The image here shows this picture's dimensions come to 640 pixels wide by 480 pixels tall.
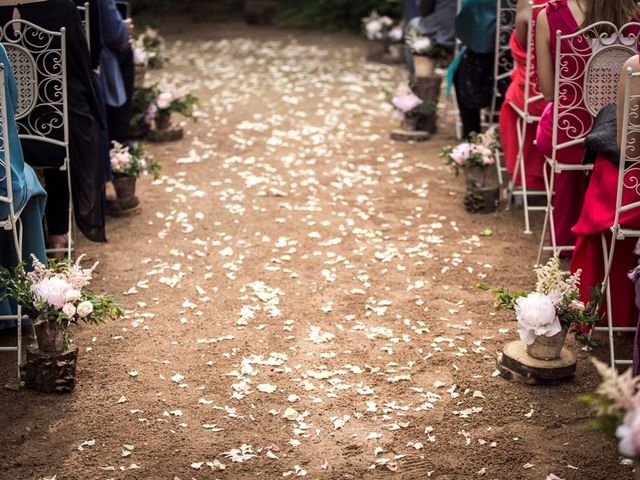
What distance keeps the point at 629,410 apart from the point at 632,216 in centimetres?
169

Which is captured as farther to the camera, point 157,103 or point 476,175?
point 157,103

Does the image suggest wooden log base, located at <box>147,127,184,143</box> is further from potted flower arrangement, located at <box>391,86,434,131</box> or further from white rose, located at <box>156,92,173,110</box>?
potted flower arrangement, located at <box>391,86,434,131</box>

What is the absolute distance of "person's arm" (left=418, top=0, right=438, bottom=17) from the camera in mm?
8836

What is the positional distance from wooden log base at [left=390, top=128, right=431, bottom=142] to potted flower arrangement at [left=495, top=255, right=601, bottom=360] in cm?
427

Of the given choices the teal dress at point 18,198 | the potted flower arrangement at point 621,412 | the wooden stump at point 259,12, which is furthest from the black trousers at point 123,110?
the wooden stump at point 259,12

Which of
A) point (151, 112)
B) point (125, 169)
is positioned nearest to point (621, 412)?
point (125, 169)

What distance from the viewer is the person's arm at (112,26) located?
6.14 meters

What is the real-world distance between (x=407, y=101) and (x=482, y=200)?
1994 millimetres

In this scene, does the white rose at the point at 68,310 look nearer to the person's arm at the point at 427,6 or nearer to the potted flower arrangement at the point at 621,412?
the potted flower arrangement at the point at 621,412

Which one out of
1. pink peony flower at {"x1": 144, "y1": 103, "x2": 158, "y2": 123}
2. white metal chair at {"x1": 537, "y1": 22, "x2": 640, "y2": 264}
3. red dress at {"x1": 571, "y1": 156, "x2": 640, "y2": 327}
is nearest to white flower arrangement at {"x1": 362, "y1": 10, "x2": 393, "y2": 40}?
pink peony flower at {"x1": 144, "y1": 103, "x2": 158, "y2": 123}

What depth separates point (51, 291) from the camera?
382 cm

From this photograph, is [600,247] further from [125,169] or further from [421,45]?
[421,45]

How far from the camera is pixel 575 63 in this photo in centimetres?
475

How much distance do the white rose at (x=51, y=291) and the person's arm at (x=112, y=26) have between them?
9.12 feet
